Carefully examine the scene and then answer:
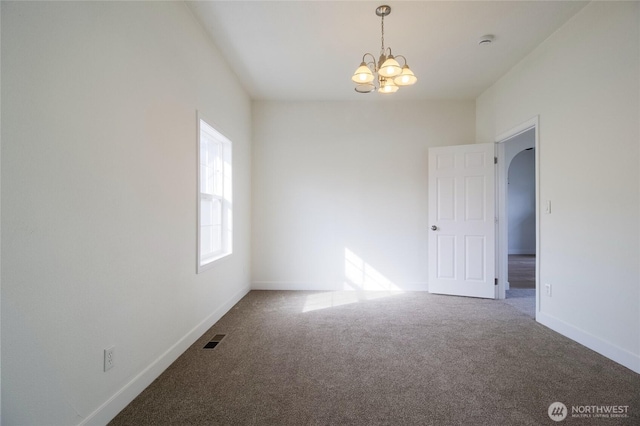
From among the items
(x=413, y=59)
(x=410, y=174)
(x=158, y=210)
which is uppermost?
(x=413, y=59)

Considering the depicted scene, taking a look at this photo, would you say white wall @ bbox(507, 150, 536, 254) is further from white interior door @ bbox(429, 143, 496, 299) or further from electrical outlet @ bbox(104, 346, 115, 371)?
electrical outlet @ bbox(104, 346, 115, 371)

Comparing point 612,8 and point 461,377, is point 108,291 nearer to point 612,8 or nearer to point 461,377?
point 461,377

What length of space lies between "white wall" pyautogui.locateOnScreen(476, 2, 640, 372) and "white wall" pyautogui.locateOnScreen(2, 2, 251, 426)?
3.46 meters

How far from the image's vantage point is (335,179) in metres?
4.69

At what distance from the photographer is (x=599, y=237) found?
Answer: 251cm

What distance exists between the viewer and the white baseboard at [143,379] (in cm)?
163

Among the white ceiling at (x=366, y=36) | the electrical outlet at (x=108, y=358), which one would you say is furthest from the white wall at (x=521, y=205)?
the electrical outlet at (x=108, y=358)

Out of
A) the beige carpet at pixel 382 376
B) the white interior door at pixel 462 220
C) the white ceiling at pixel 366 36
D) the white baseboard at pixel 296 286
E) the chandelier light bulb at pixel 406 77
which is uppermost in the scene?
the white ceiling at pixel 366 36

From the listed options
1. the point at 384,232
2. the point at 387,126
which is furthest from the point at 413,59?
the point at 384,232

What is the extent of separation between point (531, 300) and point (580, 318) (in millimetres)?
1453

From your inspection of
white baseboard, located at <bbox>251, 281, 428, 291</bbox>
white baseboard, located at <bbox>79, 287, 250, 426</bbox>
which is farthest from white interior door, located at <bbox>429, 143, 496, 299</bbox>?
white baseboard, located at <bbox>79, 287, 250, 426</bbox>

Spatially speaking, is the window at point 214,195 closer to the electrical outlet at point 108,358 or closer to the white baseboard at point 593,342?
the electrical outlet at point 108,358

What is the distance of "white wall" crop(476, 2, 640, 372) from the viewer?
2252 mm

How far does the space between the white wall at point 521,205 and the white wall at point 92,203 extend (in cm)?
900
